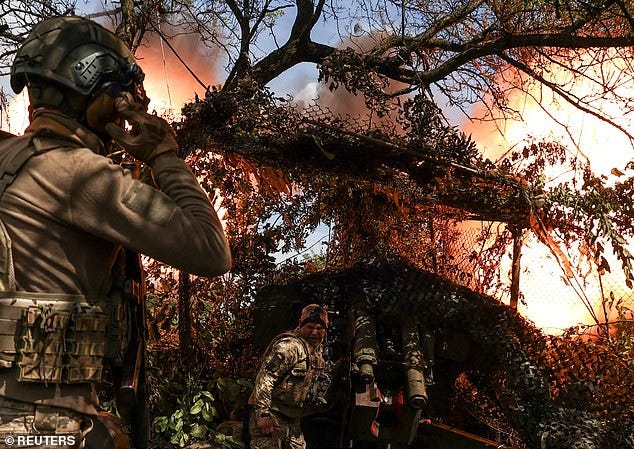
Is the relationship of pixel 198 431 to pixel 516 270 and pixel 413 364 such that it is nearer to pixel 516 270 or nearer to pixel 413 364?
pixel 413 364

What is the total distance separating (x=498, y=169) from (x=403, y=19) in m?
1.93

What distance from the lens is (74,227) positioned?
2289 mm

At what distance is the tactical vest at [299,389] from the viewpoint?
647cm

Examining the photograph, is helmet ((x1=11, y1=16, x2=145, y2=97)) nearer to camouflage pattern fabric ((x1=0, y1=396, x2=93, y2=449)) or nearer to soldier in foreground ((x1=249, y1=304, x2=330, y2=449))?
camouflage pattern fabric ((x1=0, y1=396, x2=93, y2=449))

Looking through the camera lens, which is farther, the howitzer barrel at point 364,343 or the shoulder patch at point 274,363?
the howitzer barrel at point 364,343

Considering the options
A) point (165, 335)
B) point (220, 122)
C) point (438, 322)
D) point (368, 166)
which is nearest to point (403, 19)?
point (368, 166)

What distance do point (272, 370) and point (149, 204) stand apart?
436 centimetres

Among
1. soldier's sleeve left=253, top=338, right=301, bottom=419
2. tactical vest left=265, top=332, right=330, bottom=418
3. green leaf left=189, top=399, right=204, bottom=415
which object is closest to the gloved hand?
soldier's sleeve left=253, top=338, right=301, bottom=419

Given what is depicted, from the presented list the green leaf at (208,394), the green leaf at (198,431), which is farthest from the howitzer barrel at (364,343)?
the green leaf at (198,431)

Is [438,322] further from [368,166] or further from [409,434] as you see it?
[368,166]

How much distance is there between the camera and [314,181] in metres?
8.24

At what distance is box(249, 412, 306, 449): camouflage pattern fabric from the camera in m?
6.41

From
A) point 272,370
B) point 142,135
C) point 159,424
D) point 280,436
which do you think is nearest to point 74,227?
point 142,135

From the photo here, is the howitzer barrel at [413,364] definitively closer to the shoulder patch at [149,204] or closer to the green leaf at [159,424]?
the green leaf at [159,424]
